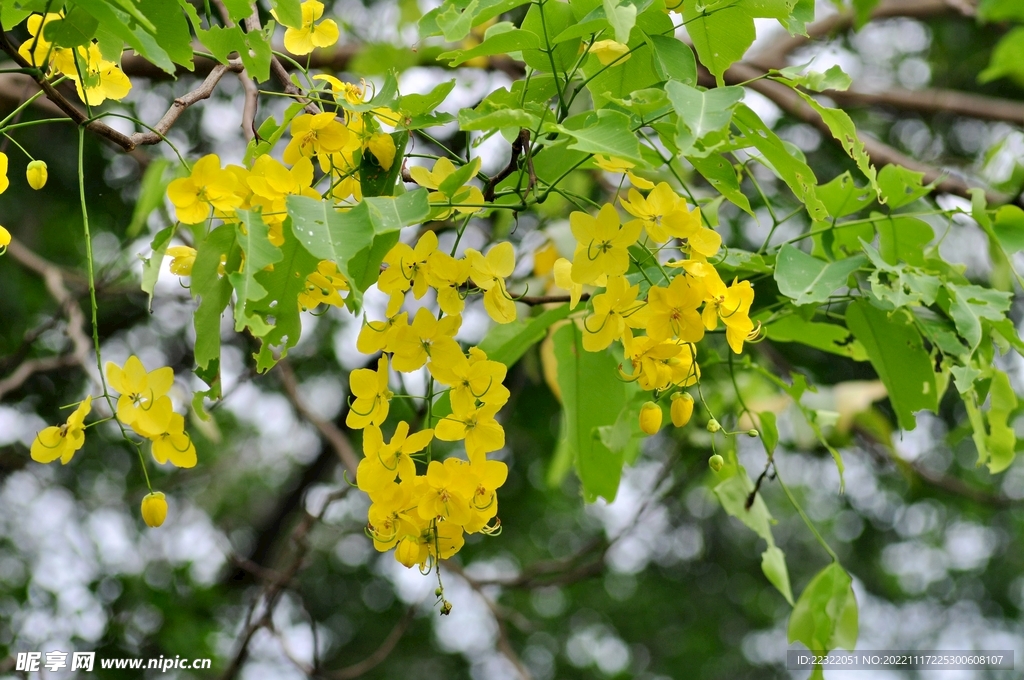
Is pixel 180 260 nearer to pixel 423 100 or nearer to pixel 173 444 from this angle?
pixel 173 444

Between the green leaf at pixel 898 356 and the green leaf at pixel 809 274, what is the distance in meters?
0.08

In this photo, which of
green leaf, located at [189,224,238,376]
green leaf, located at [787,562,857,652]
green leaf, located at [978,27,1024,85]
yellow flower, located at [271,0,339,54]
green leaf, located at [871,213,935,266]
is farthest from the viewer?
green leaf, located at [978,27,1024,85]

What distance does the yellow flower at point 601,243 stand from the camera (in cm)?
82

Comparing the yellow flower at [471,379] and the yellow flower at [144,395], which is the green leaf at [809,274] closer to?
the yellow flower at [471,379]

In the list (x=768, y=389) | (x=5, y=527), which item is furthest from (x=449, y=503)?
(x=5, y=527)

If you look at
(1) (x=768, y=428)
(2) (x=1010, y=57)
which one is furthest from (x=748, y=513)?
(2) (x=1010, y=57)

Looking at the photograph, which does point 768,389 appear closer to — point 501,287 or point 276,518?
point 501,287

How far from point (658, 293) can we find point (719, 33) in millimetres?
288

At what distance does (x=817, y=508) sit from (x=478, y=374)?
525 centimetres

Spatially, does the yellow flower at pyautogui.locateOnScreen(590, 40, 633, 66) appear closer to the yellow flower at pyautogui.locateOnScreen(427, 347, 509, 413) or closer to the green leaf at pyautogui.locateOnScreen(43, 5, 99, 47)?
the yellow flower at pyautogui.locateOnScreen(427, 347, 509, 413)

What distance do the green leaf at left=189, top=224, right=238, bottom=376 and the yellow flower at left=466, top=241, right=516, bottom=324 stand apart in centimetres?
23

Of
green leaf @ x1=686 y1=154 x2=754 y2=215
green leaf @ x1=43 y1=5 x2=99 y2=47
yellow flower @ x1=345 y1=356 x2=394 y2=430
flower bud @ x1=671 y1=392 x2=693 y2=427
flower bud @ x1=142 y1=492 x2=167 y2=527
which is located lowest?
flower bud @ x1=142 y1=492 x2=167 y2=527

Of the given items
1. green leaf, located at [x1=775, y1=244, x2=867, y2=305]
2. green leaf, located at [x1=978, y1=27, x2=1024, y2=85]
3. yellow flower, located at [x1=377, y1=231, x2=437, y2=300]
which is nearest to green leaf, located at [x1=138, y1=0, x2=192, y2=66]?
yellow flower, located at [x1=377, y1=231, x2=437, y2=300]

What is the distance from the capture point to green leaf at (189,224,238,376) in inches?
30.8
